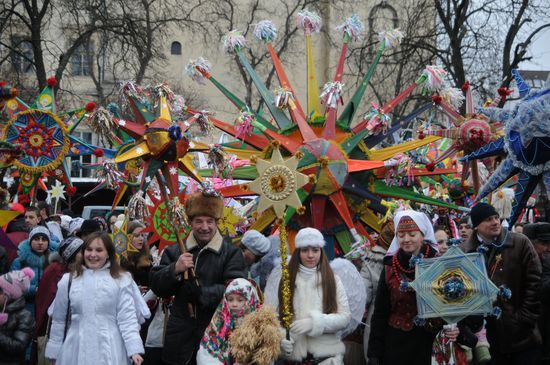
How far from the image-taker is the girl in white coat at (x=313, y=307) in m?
6.31

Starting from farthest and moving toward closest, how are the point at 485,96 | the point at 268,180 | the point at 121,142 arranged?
1. the point at 485,96
2. the point at 121,142
3. the point at 268,180

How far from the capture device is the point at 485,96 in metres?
21.0

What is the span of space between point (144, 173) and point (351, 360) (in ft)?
8.06

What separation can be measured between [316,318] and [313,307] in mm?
167

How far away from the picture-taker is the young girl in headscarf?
622 cm

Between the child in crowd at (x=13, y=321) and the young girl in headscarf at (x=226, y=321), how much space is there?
5.71 feet

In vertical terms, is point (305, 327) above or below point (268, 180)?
below

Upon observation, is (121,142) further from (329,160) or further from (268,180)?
(268,180)

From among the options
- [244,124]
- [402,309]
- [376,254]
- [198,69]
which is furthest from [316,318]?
[198,69]

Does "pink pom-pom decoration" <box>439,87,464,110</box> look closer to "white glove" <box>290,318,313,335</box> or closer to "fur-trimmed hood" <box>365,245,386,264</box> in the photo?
"fur-trimmed hood" <box>365,245,386,264</box>

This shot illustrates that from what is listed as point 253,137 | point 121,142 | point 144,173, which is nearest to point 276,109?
point 253,137

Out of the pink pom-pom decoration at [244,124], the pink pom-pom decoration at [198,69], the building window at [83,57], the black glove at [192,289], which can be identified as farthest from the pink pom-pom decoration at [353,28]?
the building window at [83,57]

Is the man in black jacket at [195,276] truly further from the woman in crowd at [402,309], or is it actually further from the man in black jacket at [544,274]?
the man in black jacket at [544,274]

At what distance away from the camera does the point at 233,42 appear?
1102 centimetres
